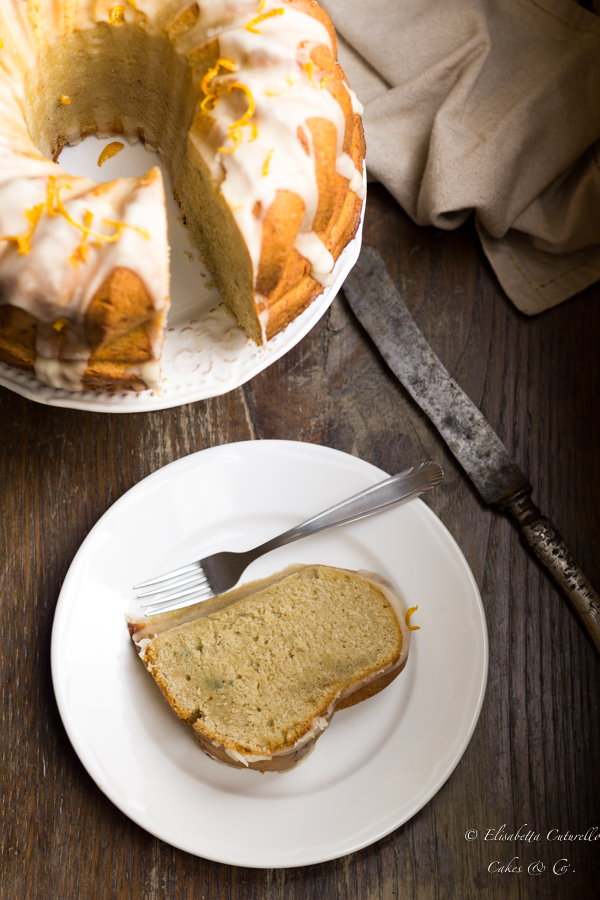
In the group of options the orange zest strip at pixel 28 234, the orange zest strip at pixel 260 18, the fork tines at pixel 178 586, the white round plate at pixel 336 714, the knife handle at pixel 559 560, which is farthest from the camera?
the knife handle at pixel 559 560

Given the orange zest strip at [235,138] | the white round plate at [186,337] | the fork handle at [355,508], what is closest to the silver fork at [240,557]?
the fork handle at [355,508]

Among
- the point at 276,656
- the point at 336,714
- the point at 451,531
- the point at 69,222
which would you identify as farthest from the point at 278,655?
the point at 69,222

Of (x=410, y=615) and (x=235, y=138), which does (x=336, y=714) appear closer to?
(x=410, y=615)

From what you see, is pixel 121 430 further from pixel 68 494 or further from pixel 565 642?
pixel 565 642

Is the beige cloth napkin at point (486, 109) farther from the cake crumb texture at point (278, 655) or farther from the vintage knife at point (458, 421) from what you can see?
the cake crumb texture at point (278, 655)

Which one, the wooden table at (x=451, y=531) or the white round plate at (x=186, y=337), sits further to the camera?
the wooden table at (x=451, y=531)

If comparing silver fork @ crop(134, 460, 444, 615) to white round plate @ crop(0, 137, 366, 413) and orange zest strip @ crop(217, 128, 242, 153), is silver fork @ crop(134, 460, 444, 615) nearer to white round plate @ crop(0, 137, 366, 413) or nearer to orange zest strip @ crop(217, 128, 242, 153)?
white round plate @ crop(0, 137, 366, 413)

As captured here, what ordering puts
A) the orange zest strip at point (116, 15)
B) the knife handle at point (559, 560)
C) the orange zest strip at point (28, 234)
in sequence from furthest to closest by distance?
1. the knife handle at point (559, 560)
2. the orange zest strip at point (116, 15)
3. the orange zest strip at point (28, 234)
